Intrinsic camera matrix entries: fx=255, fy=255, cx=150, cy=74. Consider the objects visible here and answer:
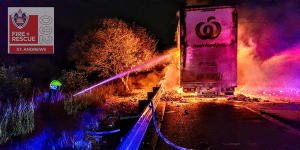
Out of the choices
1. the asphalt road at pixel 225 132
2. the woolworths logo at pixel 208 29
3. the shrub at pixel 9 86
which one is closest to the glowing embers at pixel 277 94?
the woolworths logo at pixel 208 29

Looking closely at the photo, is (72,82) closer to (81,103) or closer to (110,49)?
(110,49)

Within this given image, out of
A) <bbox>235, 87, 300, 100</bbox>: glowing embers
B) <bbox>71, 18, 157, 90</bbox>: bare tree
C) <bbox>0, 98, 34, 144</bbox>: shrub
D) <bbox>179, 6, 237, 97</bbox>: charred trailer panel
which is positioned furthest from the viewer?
<bbox>71, 18, 157, 90</bbox>: bare tree

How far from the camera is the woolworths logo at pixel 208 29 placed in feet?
32.7

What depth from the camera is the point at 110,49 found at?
1780 cm

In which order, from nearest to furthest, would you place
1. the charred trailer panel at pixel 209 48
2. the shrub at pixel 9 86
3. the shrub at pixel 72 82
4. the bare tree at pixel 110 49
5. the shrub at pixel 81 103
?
1. the charred trailer panel at pixel 209 48
2. the shrub at pixel 81 103
3. the shrub at pixel 9 86
4. the shrub at pixel 72 82
5. the bare tree at pixel 110 49

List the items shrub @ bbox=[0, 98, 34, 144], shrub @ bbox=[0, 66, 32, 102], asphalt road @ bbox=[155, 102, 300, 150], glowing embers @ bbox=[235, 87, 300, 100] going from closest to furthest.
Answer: asphalt road @ bbox=[155, 102, 300, 150], shrub @ bbox=[0, 98, 34, 144], glowing embers @ bbox=[235, 87, 300, 100], shrub @ bbox=[0, 66, 32, 102]

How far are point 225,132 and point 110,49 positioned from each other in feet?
44.5

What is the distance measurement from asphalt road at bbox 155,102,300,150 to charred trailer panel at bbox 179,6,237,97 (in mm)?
3208

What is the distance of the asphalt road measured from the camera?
444 centimetres

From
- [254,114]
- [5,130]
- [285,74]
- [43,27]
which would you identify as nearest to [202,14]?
[254,114]

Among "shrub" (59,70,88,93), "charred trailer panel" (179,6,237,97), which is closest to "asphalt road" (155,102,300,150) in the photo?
"charred trailer panel" (179,6,237,97)

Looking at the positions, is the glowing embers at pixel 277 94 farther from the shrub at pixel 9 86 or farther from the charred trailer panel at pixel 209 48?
the shrub at pixel 9 86

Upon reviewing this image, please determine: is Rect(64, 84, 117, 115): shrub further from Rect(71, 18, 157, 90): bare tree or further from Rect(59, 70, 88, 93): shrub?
Rect(71, 18, 157, 90): bare tree

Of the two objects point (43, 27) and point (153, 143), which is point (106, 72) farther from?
point (153, 143)
